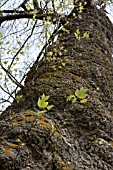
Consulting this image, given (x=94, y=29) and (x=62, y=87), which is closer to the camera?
(x=62, y=87)

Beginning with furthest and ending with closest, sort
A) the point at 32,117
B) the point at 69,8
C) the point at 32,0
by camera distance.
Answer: the point at 32,0 → the point at 69,8 → the point at 32,117

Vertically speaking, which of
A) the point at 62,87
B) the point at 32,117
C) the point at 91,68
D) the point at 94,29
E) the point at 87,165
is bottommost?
the point at 87,165

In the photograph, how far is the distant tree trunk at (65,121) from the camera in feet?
4.67

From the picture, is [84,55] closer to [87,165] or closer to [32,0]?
[87,165]

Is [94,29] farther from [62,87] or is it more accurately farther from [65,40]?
[62,87]

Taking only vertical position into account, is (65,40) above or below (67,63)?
above

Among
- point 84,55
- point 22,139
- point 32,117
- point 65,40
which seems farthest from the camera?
point 65,40

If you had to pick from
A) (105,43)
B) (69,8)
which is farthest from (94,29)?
(69,8)

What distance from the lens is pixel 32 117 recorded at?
1.67 meters

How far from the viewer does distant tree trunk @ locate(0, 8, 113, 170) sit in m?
1.42

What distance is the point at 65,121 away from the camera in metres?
1.78

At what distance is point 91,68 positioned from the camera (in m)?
2.48

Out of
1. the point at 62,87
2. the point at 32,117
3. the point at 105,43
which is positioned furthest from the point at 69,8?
the point at 32,117

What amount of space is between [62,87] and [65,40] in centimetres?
122
